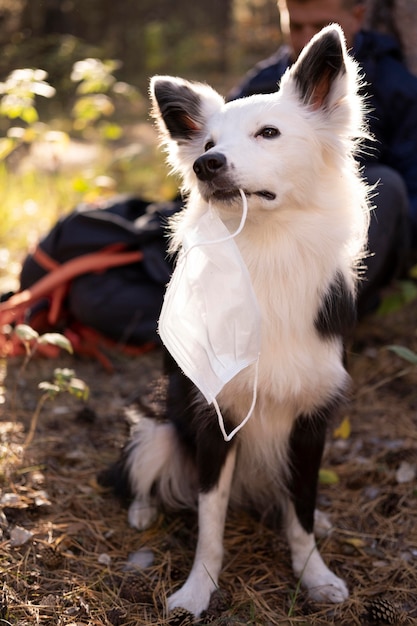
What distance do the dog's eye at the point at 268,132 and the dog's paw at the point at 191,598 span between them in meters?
1.39

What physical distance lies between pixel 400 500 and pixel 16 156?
619 centimetres

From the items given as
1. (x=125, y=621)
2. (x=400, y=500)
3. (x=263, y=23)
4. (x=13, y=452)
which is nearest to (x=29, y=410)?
(x=13, y=452)

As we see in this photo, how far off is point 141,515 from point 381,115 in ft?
7.59

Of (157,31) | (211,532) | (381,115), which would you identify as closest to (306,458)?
(211,532)

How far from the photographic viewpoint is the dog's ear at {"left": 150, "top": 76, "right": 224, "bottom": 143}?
7.27 ft

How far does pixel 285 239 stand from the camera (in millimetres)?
2055

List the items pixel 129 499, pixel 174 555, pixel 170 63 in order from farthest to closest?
1. pixel 170 63
2. pixel 129 499
3. pixel 174 555

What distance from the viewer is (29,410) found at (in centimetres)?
321

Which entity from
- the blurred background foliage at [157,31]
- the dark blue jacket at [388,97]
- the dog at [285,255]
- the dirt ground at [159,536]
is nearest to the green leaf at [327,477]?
the dirt ground at [159,536]

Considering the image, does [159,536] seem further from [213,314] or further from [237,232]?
[237,232]

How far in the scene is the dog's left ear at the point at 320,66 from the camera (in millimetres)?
1953

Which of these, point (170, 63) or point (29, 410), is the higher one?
point (29, 410)

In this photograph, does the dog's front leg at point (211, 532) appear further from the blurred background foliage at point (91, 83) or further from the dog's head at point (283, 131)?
the blurred background foliage at point (91, 83)

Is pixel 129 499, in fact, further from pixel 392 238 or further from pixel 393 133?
pixel 393 133
